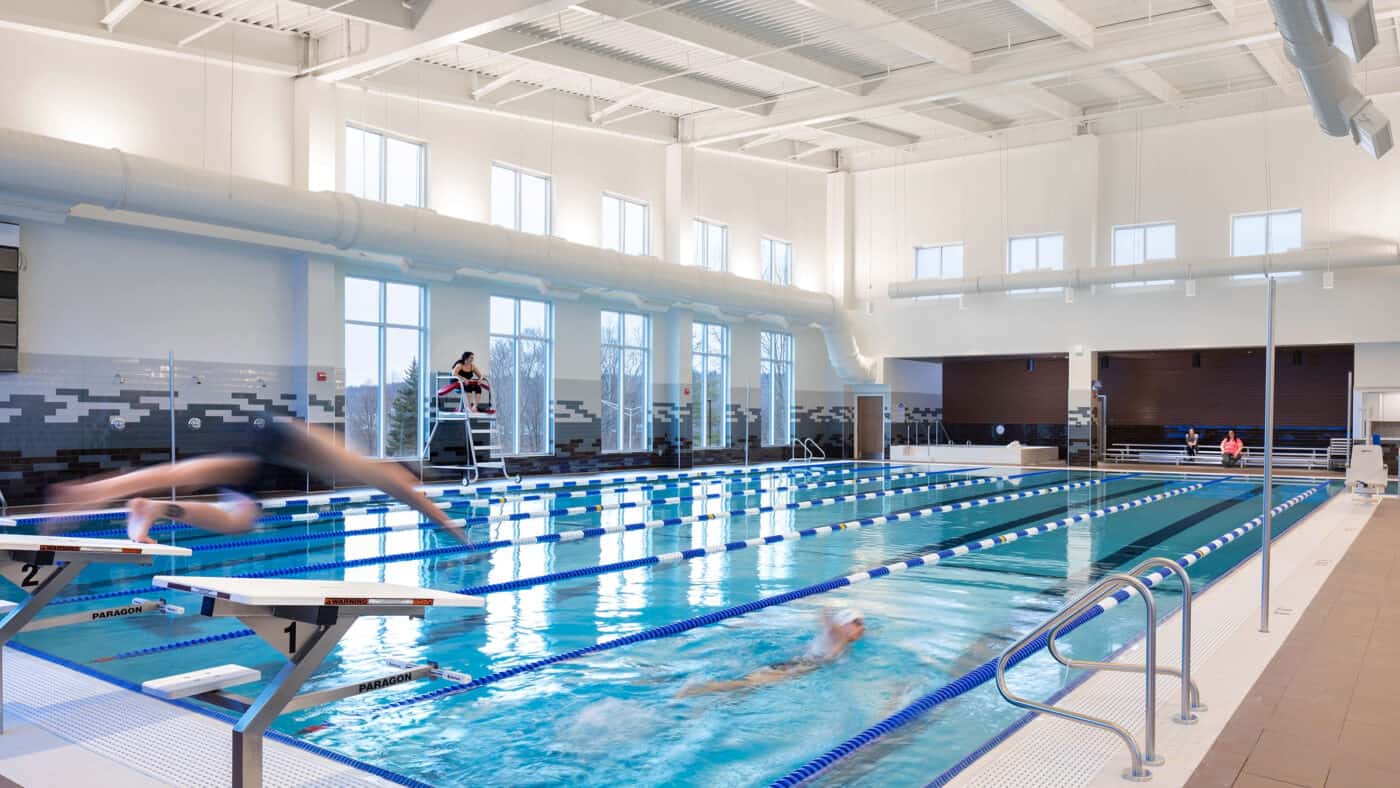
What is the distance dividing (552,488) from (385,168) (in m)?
4.79

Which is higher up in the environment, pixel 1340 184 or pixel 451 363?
pixel 1340 184

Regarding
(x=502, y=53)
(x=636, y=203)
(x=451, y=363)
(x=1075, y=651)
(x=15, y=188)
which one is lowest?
(x=1075, y=651)

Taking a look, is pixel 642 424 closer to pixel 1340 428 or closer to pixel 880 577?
pixel 880 577

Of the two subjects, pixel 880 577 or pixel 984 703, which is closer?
pixel 984 703

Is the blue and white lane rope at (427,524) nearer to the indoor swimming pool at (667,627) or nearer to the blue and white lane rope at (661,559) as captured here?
the indoor swimming pool at (667,627)

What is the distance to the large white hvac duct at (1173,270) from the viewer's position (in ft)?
50.4

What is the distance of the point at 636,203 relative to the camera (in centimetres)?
1694

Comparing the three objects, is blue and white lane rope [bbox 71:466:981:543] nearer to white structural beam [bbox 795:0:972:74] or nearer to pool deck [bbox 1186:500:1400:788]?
white structural beam [bbox 795:0:972:74]

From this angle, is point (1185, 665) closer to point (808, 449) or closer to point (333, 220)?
point (333, 220)

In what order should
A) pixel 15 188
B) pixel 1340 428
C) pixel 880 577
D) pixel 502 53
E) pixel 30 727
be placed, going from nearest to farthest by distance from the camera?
pixel 30 727 < pixel 880 577 < pixel 15 188 < pixel 502 53 < pixel 1340 428

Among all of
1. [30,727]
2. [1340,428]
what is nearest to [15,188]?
[30,727]

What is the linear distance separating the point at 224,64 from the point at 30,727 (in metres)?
9.87

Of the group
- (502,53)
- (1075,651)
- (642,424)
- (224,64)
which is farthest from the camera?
(642,424)

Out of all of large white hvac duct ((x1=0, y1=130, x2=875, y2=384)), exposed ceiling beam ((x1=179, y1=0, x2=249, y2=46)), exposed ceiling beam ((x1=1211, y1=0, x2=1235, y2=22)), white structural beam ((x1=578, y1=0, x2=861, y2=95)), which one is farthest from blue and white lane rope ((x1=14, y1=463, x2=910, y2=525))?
exposed ceiling beam ((x1=1211, y1=0, x2=1235, y2=22))
